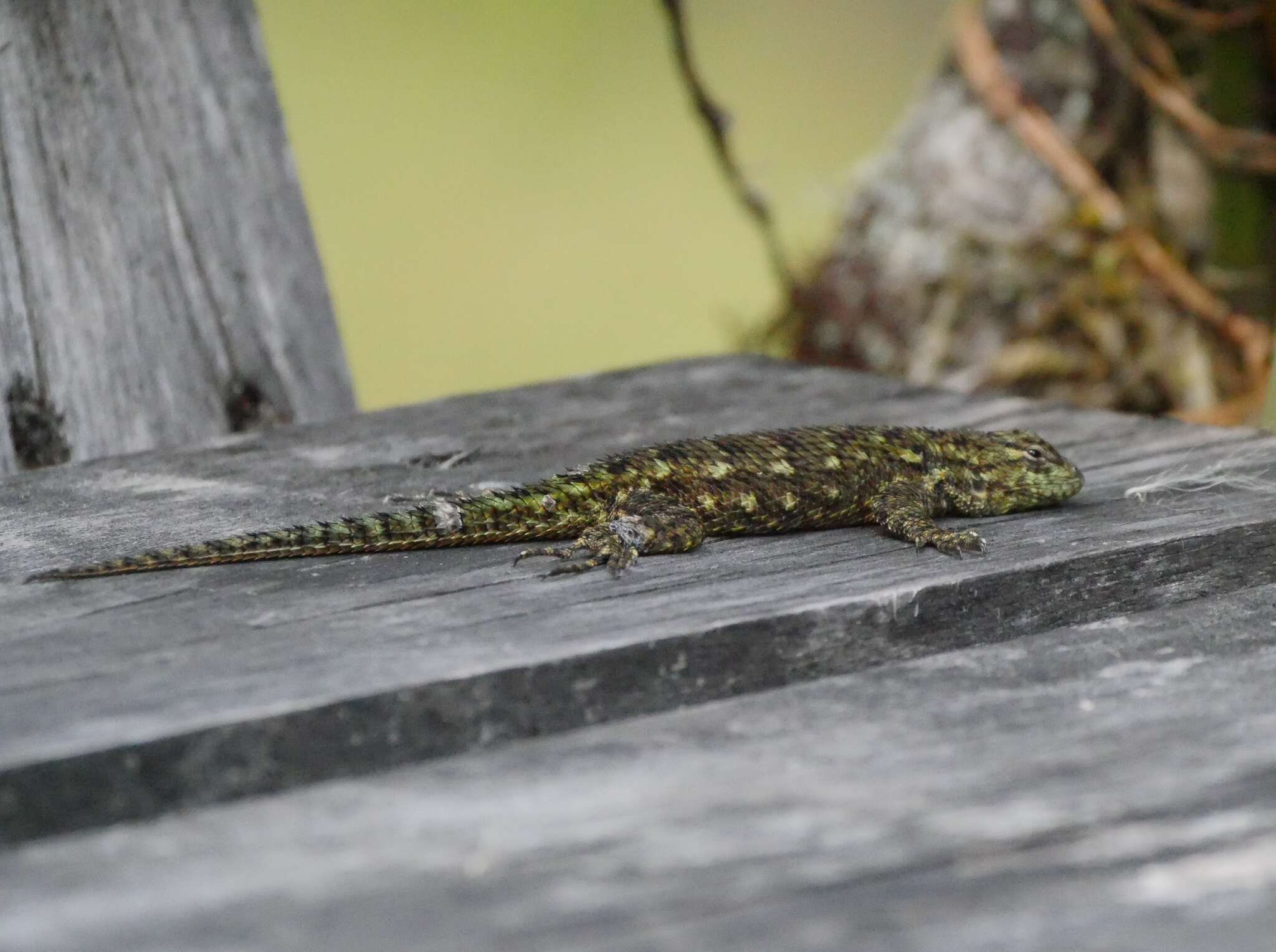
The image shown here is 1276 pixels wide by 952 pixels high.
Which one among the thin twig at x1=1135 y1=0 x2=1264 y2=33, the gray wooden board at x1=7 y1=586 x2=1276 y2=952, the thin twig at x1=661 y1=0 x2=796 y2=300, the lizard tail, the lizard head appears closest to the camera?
the gray wooden board at x1=7 y1=586 x2=1276 y2=952

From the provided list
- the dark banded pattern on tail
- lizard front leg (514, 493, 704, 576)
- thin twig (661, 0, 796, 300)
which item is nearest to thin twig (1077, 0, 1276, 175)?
thin twig (661, 0, 796, 300)

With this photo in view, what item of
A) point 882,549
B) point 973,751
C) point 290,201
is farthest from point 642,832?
point 290,201

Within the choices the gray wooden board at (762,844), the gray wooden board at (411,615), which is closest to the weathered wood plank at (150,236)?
the gray wooden board at (411,615)

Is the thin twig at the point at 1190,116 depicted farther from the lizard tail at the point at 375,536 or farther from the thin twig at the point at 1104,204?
the lizard tail at the point at 375,536

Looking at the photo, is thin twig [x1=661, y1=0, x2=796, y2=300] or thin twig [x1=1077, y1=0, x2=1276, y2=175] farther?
thin twig [x1=1077, y1=0, x2=1276, y2=175]

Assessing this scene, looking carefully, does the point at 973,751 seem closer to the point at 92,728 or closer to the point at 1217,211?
the point at 92,728

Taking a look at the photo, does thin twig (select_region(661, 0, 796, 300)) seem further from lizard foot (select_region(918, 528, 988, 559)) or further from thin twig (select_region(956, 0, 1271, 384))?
lizard foot (select_region(918, 528, 988, 559))
